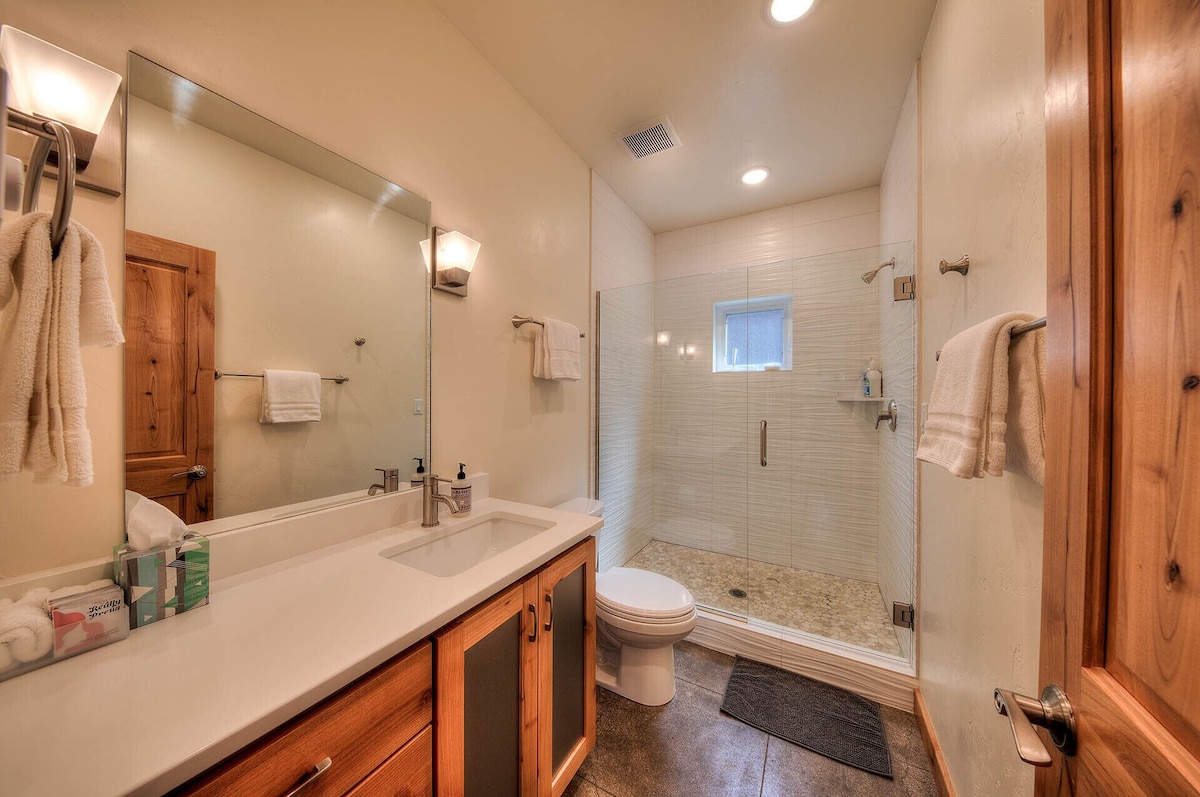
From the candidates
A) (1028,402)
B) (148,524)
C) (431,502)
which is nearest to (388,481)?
(431,502)

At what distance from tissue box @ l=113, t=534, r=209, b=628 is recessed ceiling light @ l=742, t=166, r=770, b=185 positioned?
281cm

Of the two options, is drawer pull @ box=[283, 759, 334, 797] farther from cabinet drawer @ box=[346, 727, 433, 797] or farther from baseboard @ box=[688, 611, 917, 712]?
baseboard @ box=[688, 611, 917, 712]

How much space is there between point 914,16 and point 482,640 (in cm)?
244

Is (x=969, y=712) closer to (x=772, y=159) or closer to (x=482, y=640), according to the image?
(x=482, y=640)

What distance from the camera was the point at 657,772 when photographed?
134cm

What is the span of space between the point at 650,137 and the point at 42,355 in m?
2.24

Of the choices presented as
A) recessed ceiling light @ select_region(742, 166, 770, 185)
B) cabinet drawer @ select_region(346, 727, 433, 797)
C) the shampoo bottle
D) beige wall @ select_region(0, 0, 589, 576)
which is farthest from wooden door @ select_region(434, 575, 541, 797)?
recessed ceiling light @ select_region(742, 166, 770, 185)

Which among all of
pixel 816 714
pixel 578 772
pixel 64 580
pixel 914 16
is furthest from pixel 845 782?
pixel 914 16

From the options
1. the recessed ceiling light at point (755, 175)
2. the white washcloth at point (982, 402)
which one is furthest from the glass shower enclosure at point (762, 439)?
the white washcloth at point (982, 402)

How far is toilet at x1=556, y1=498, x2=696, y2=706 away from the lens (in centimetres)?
158

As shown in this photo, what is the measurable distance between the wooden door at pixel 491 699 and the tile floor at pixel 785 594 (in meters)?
1.47

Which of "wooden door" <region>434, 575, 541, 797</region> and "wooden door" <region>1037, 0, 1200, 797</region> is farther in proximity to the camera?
"wooden door" <region>434, 575, 541, 797</region>

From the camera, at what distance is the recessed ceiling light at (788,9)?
1.36 m

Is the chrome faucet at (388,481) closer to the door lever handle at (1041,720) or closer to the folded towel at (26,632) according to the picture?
the folded towel at (26,632)
